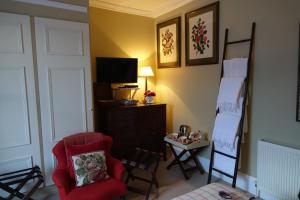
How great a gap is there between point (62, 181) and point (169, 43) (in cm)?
282

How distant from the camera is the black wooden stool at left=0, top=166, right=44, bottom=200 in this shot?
220cm

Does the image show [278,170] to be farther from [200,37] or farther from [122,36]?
[122,36]

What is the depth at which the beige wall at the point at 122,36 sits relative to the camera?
3.56m

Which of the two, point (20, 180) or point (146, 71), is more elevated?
point (146, 71)

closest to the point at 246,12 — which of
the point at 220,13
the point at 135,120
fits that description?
the point at 220,13

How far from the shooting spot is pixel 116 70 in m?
3.62

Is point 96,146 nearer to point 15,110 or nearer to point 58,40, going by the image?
A: point 15,110

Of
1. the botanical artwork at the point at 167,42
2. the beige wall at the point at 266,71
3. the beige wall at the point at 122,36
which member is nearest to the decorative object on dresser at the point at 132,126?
the beige wall at the point at 122,36

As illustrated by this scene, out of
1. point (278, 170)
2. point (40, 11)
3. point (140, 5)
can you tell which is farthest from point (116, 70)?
point (278, 170)

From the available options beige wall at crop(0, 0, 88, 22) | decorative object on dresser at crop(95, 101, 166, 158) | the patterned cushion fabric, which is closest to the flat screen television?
decorative object on dresser at crop(95, 101, 166, 158)

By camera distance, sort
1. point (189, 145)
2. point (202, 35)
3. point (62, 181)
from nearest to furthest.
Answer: point (62, 181) < point (189, 145) < point (202, 35)

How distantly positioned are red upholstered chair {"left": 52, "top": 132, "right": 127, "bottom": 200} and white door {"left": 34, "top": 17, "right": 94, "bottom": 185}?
0.99 ft

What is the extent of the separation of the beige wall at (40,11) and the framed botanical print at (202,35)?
161 cm

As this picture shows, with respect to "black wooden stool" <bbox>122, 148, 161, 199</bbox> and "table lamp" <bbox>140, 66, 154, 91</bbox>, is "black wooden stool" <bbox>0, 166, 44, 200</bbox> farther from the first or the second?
"table lamp" <bbox>140, 66, 154, 91</bbox>
